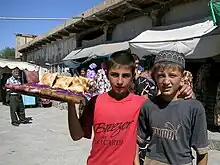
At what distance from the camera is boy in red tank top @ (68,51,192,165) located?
6.42ft

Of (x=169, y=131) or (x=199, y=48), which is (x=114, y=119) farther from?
(x=199, y=48)

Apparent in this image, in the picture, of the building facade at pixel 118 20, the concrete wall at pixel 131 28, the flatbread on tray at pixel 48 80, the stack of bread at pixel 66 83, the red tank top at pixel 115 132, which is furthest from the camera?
the concrete wall at pixel 131 28

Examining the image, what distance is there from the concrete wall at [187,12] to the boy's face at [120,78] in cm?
590

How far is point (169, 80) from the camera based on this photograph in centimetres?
189

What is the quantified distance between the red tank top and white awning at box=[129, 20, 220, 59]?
443 centimetres

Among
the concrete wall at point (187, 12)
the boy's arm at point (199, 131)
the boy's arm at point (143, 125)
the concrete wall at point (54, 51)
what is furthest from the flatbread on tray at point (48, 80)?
the concrete wall at point (54, 51)

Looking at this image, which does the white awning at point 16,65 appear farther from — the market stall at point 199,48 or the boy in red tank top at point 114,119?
the boy in red tank top at point 114,119

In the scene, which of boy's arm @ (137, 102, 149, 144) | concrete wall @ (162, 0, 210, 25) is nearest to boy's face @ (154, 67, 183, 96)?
boy's arm @ (137, 102, 149, 144)

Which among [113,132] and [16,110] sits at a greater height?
[113,132]

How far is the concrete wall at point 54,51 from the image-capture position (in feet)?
53.7

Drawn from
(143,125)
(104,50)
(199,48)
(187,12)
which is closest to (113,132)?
(143,125)

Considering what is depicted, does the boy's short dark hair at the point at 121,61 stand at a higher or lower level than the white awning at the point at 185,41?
lower

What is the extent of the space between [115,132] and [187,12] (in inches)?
266

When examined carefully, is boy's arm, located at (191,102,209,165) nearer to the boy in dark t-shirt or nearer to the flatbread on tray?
the boy in dark t-shirt
